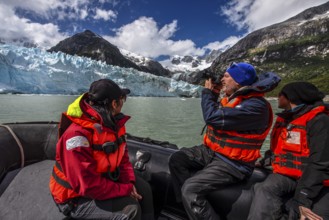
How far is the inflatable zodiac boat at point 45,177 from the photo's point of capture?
5.78ft

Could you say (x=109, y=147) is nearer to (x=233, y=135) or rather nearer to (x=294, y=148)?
(x=233, y=135)

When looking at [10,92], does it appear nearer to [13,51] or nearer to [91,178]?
[13,51]

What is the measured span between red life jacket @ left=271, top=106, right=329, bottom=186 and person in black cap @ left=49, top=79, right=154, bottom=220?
1008 mm

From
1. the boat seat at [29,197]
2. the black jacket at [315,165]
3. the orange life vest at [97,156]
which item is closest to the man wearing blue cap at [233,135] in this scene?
the black jacket at [315,165]

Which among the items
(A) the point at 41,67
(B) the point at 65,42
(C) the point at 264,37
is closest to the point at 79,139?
(A) the point at 41,67

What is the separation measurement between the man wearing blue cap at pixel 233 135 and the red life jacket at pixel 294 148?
14 centimetres

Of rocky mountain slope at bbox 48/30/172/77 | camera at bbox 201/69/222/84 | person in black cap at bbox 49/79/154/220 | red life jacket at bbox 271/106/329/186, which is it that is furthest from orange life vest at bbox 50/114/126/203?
rocky mountain slope at bbox 48/30/172/77

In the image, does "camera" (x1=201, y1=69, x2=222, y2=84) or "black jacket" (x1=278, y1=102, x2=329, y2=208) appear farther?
"camera" (x1=201, y1=69, x2=222, y2=84)

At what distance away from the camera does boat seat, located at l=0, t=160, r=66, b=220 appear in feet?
5.94

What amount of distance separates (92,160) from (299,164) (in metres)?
1.29

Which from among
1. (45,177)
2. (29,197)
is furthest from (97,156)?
(45,177)

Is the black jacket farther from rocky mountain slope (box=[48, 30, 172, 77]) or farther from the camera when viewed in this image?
rocky mountain slope (box=[48, 30, 172, 77])

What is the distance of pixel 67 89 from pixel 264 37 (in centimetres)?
10905

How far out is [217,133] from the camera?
186cm
